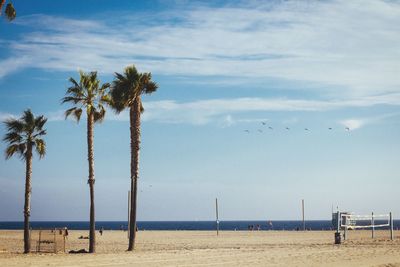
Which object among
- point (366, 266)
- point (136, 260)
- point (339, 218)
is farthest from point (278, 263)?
point (339, 218)

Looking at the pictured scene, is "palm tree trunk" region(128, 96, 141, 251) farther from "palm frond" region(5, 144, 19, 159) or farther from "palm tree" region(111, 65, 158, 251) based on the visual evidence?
"palm frond" region(5, 144, 19, 159)

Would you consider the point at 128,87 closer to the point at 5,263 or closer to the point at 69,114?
the point at 69,114

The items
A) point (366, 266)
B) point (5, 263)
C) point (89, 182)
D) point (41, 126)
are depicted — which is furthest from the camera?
point (41, 126)

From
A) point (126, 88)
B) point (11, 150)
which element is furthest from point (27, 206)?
point (126, 88)

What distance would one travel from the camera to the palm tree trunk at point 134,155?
34125 mm

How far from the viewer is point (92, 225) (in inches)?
1287

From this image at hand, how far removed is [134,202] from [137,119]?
16.7 feet

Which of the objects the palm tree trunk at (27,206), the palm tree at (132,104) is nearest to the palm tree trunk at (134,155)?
the palm tree at (132,104)

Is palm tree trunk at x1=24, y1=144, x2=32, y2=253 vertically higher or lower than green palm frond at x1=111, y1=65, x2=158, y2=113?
lower

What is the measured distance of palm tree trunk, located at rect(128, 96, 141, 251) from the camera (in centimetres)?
3412

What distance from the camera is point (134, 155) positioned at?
3422cm

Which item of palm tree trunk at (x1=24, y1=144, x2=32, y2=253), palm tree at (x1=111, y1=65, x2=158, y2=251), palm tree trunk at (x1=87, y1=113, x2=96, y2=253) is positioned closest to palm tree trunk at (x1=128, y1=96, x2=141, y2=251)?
palm tree at (x1=111, y1=65, x2=158, y2=251)

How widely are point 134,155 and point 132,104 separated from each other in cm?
319

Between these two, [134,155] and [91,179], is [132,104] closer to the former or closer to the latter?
[134,155]
